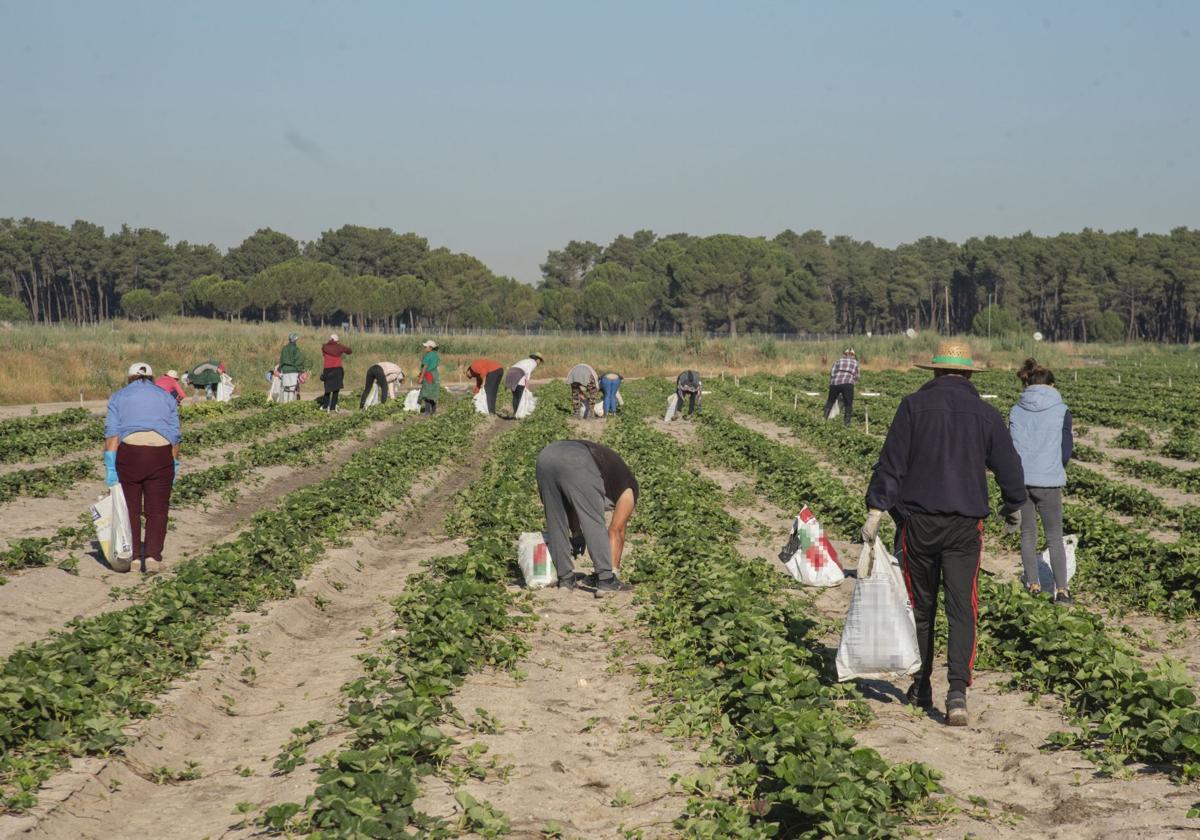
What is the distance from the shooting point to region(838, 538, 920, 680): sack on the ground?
6.85 m

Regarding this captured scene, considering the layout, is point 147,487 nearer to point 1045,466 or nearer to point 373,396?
point 1045,466

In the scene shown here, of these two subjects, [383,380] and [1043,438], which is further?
[383,380]

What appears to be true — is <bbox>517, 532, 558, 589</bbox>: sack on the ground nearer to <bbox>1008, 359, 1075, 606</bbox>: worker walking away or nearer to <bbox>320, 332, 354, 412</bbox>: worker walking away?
<bbox>1008, 359, 1075, 606</bbox>: worker walking away

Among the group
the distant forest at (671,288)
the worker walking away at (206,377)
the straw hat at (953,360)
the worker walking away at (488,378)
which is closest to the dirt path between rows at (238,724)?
the straw hat at (953,360)

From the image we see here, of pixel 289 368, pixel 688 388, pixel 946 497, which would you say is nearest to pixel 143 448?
pixel 946 497

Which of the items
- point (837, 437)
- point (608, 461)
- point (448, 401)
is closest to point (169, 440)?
point (608, 461)

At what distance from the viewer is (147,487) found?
37.1 feet

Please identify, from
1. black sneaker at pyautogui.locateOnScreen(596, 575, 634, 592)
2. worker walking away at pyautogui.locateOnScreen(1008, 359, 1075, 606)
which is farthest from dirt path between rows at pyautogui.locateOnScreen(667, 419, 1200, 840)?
black sneaker at pyautogui.locateOnScreen(596, 575, 634, 592)

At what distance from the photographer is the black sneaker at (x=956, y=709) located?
6.85 metres

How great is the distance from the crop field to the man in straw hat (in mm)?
541

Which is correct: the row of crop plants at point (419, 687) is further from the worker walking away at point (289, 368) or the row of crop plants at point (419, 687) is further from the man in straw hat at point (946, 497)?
the worker walking away at point (289, 368)

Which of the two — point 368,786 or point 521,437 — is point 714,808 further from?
point 521,437

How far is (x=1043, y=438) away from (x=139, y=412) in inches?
298

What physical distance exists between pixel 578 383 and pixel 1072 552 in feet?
59.1
